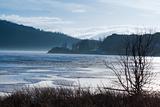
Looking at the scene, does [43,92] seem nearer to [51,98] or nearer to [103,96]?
[51,98]

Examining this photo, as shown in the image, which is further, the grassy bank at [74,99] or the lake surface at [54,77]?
the lake surface at [54,77]

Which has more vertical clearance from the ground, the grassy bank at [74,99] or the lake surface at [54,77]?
the grassy bank at [74,99]

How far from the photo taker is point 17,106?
43.8 ft

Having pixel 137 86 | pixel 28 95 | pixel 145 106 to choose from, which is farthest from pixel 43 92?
pixel 145 106

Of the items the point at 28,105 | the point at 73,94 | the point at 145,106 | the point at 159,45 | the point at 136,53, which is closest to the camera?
the point at 145,106

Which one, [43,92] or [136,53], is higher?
[136,53]

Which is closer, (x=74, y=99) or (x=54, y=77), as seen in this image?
(x=74, y=99)

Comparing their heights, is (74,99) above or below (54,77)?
above

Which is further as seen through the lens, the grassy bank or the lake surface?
the lake surface

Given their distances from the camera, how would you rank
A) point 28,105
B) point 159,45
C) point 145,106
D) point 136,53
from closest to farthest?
point 145,106 → point 28,105 → point 136,53 → point 159,45

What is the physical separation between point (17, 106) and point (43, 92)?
1.80 metres

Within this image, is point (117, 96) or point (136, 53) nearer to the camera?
point (117, 96)

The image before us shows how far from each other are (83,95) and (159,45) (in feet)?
539

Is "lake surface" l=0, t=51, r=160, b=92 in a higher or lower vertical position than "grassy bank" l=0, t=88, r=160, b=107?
lower
